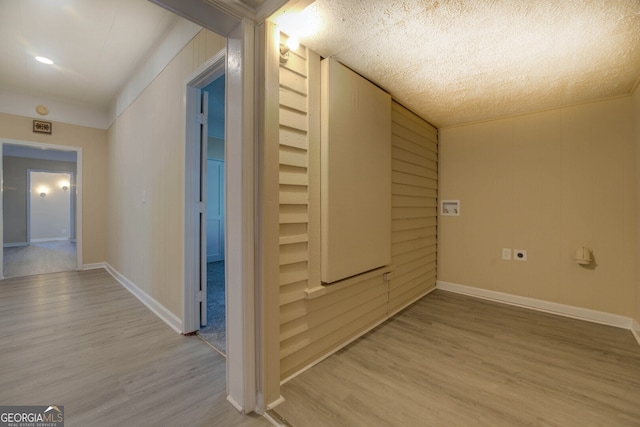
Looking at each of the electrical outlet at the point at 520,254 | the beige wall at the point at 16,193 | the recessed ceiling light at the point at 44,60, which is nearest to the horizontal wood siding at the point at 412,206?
the electrical outlet at the point at 520,254

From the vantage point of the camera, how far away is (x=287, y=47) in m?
1.61

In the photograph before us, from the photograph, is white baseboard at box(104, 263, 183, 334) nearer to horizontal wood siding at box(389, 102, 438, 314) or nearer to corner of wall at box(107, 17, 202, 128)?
horizontal wood siding at box(389, 102, 438, 314)

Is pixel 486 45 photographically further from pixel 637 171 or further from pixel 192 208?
pixel 192 208

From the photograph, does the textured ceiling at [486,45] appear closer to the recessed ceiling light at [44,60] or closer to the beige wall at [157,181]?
the beige wall at [157,181]

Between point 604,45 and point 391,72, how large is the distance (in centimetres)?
135

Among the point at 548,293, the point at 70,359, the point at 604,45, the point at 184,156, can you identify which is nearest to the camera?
the point at 604,45

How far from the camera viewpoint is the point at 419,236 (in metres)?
3.14

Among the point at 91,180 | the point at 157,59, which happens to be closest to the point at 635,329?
the point at 157,59

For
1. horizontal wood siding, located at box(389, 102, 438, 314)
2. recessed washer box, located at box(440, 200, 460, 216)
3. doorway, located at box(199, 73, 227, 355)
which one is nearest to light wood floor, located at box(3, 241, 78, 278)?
doorway, located at box(199, 73, 227, 355)

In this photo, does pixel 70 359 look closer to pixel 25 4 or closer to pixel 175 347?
pixel 175 347

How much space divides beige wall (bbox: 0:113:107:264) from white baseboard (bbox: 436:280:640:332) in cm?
577

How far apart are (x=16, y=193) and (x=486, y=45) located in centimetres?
1055

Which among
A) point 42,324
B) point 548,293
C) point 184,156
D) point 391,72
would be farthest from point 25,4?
point 548,293

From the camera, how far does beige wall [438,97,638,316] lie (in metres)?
2.48
